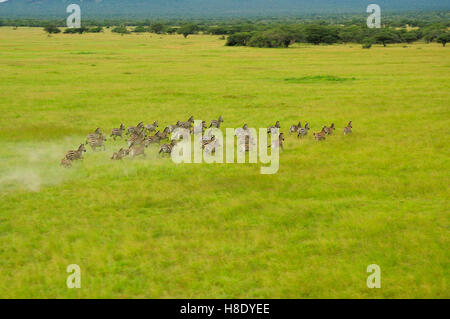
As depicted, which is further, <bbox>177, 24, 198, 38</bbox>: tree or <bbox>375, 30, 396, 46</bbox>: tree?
<bbox>177, 24, 198, 38</bbox>: tree

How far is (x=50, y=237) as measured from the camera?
37.4 ft

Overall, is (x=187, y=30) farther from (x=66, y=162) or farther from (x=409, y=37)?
(x=66, y=162)

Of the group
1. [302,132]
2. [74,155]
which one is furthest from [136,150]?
[302,132]

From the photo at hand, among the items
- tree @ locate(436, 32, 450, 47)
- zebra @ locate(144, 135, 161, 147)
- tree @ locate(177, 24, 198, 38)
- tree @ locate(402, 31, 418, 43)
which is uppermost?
tree @ locate(177, 24, 198, 38)

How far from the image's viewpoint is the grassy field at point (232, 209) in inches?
379

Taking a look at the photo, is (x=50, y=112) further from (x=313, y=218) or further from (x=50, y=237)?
(x=313, y=218)

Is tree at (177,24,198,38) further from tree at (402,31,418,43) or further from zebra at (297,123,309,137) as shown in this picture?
zebra at (297,123,309,137)

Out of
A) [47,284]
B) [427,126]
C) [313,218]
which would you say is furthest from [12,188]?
[427,126]

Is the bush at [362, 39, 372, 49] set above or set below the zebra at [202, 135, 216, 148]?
above

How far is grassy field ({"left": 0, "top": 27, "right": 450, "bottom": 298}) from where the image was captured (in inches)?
379

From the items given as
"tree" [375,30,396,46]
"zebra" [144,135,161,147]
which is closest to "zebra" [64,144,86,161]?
"zebra" [144,135,161,147]

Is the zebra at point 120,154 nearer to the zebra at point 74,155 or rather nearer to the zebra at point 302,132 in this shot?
the zebra at point 74,155

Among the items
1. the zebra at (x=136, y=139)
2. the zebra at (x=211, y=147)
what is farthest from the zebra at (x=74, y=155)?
the zebra at (x=211, y=147)
